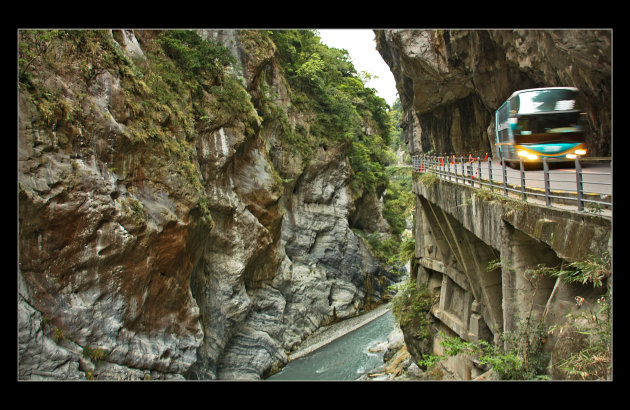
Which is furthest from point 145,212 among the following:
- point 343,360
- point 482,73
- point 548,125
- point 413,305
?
point 482,73

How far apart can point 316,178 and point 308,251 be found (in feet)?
16.0

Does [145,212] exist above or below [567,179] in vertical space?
below

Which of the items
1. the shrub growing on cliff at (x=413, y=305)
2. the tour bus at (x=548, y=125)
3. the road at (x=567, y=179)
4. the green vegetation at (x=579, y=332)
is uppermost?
the tour bus at (x=548, y=125)

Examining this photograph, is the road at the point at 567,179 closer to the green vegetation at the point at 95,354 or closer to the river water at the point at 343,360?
the green vegetation at the point at 95,354

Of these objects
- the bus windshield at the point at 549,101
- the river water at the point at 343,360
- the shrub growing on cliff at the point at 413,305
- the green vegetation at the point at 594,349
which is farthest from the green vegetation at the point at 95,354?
the bus windshield at the point at 549,101

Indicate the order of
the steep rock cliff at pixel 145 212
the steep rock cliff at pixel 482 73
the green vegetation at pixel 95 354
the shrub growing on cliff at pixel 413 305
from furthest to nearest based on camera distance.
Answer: the shrub growing on cliff at pixel 413 305
the steep rock cliff at pixel 482 73
the green vegetation at pixel 95 354
the steep rock cliff at pixel 145 212

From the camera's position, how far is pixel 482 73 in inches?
663

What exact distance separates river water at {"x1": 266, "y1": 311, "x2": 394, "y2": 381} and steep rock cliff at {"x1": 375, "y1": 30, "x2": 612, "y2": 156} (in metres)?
11.8

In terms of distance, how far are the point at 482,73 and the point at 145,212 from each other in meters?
14.2

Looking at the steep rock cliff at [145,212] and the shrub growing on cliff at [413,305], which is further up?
the steep rock cliff at [145,212]

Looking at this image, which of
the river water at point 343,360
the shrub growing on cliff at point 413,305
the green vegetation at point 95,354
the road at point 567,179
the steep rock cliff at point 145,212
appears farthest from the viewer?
the river water at point 343,360

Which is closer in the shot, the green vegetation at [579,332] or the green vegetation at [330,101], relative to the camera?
the green vegetation at [579,332]

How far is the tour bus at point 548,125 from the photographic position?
34.1ft

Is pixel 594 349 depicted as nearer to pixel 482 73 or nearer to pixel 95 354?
pixel 95 354
